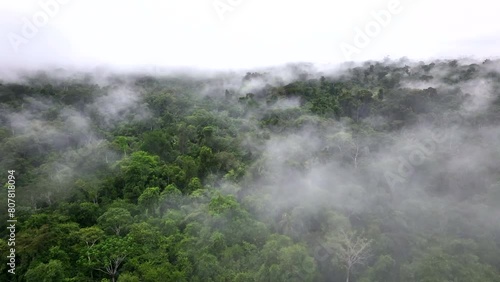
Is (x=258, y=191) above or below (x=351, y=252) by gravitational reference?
above

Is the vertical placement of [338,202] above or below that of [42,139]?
below

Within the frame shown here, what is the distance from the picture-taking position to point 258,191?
40.1 metres

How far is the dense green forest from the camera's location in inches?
1129

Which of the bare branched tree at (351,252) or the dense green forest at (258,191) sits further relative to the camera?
the dense green forest at (258,191)

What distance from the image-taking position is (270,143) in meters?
55.2

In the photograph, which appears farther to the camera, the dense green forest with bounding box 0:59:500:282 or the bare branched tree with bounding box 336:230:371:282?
the dense green forest with bounding box 0:59:500:282

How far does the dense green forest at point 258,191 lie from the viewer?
28.7 m

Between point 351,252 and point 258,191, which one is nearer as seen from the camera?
point 351,252

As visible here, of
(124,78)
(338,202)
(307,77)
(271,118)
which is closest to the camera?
(338,202)

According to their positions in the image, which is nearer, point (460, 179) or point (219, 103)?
point (460, 179)

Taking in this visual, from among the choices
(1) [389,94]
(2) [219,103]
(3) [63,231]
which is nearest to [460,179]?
(1) [389,94]

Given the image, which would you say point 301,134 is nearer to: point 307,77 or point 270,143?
point 270,143

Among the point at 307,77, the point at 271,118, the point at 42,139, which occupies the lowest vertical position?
the point at 42,139

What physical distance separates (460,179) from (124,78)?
119 metres
